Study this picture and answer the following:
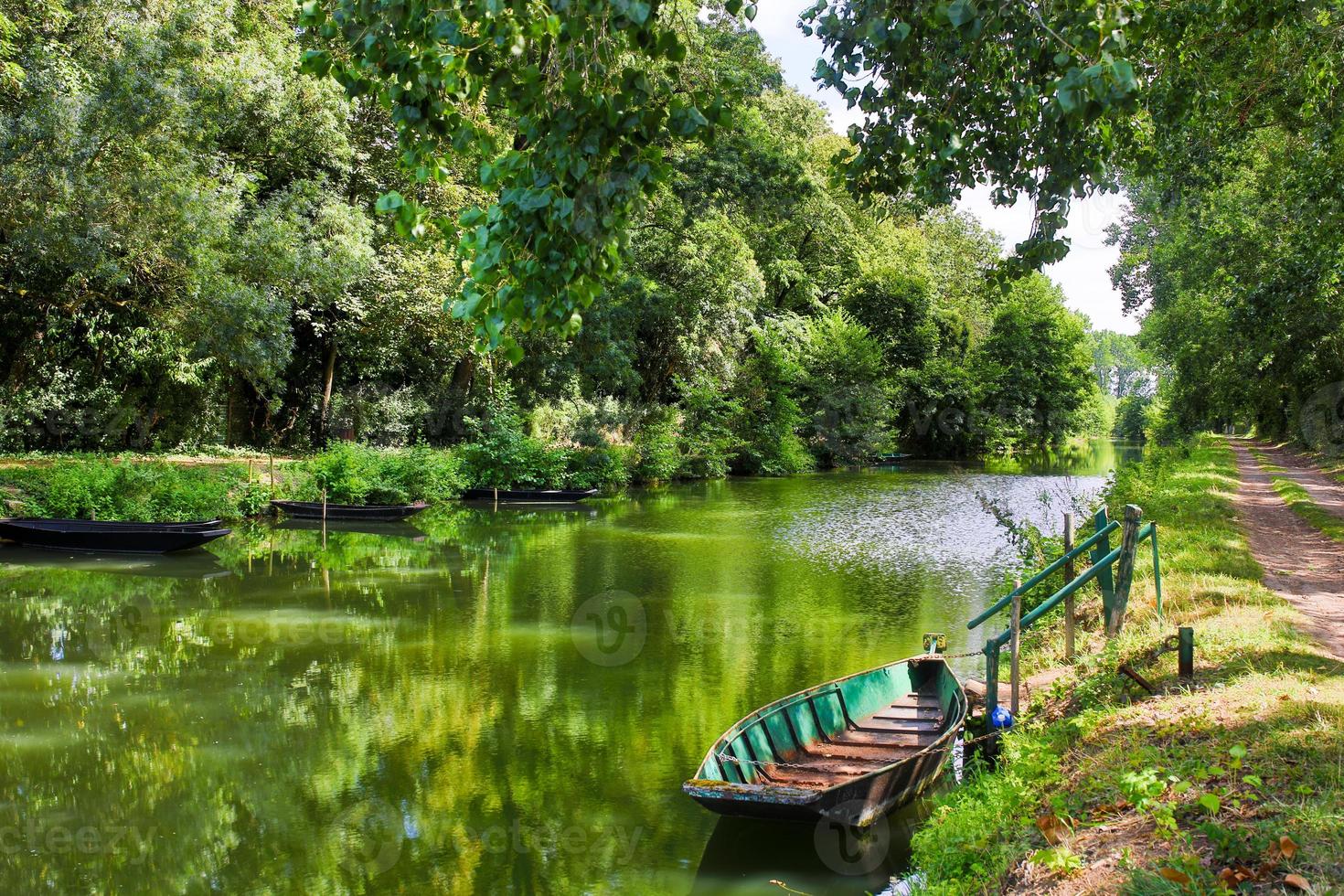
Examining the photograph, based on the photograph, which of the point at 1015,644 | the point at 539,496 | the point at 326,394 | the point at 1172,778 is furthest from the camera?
the point at 326,394

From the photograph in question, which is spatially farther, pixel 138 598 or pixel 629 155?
pixel 138 598

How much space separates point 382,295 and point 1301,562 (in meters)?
24.5

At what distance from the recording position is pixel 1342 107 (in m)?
10.1

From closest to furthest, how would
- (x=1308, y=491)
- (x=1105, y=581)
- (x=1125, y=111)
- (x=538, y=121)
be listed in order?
(x=1125, y=111), (x=538, y=121), (x=1105, y=581), (x=1308, y=491)

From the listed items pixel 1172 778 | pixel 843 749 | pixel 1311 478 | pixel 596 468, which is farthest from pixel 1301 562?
pixel 596 468

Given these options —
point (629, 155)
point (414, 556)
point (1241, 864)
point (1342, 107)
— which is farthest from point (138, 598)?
point (1342, 107)

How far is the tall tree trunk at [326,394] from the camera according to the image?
104 feet

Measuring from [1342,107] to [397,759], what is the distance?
37.7ft

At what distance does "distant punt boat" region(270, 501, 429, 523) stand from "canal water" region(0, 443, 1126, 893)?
276cm

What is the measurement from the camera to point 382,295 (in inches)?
1141

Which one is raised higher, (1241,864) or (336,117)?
(336,117)

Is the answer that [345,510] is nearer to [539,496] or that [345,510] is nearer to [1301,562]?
[539,496]

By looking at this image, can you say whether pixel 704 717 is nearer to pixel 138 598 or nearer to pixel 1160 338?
pixel 138 598

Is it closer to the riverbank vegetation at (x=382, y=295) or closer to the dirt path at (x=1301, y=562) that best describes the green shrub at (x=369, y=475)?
the riverbank vegetation at (x=382, y=295)
